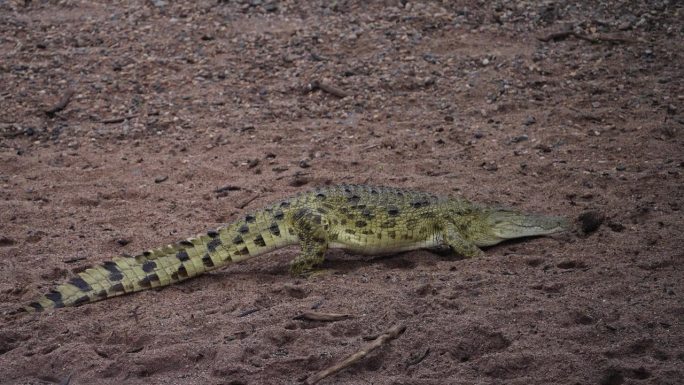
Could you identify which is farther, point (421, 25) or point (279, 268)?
point (421, 25)

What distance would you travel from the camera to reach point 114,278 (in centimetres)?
587

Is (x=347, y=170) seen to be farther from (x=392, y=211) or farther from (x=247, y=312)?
(x=247, y=312)

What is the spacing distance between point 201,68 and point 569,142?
173 inches

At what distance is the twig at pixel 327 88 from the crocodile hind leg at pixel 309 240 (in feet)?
11.2

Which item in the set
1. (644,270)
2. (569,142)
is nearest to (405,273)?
(644,270)

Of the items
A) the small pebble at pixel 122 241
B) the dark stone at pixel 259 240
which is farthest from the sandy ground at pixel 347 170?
the dark stone at pixel 259 240

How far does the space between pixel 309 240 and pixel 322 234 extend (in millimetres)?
→ 104

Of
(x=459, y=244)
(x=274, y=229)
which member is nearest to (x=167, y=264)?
(x=274, y=229)

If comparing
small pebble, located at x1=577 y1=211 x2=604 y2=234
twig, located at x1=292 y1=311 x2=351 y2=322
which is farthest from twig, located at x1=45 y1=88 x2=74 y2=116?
small pebble, located at x1=577 y1=211 x2=604 y2=234

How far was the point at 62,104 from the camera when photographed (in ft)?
31.2

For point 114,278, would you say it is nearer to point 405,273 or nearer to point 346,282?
point 346,282

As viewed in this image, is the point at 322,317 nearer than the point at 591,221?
Yes

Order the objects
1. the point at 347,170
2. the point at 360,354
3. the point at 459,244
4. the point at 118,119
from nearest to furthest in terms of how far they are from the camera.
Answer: the point at 360,354, the point at 459,244, the point at 347,170, the point at 118,119

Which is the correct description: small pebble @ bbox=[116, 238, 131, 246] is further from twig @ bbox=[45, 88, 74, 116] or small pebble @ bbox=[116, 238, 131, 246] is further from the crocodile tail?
twig @ bbox=[45, 88, 74, 116]
